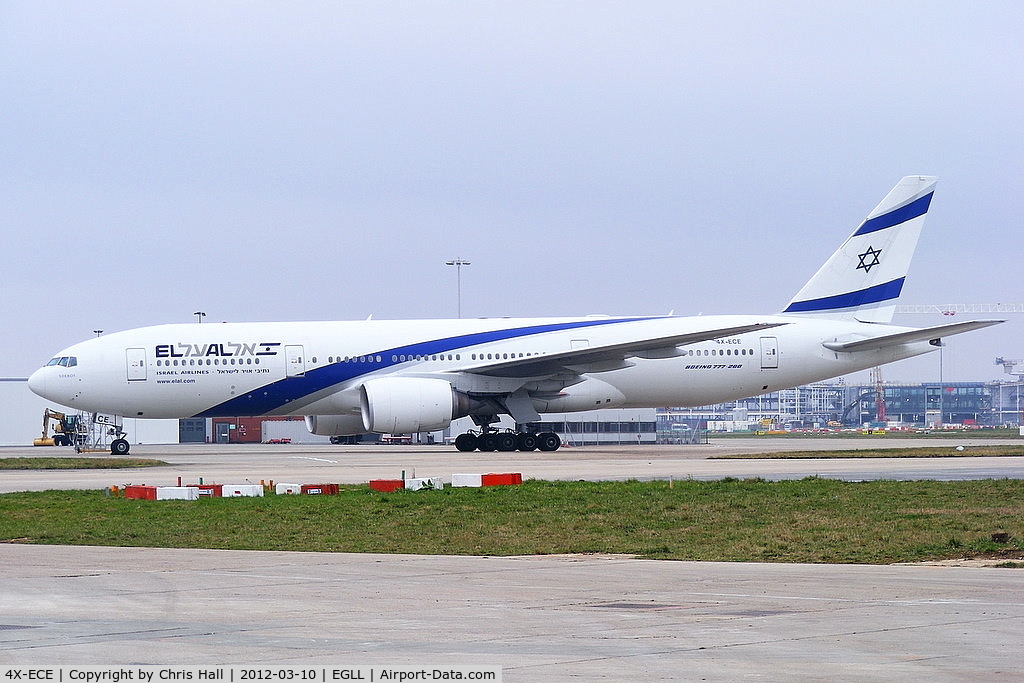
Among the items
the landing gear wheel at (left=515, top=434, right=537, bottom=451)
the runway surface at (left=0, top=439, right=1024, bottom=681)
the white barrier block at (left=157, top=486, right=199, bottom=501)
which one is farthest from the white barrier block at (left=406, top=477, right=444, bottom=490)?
the landing gear wheel at (left=515, top=434, right=537, bottom=451)

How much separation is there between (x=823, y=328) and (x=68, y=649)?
39.0 meters

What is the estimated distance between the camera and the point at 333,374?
138 ft

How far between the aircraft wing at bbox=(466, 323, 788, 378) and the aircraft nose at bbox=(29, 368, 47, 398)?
537 inches

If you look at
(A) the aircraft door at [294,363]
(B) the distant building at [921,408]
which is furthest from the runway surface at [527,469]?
(B) the distant building at [921,408]

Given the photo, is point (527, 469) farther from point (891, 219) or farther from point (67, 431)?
point (67, 431)

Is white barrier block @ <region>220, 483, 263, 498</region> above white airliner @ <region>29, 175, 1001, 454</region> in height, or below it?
below

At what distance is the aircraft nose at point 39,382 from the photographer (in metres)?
42.9

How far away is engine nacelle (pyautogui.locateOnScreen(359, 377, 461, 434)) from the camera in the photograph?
4016cm

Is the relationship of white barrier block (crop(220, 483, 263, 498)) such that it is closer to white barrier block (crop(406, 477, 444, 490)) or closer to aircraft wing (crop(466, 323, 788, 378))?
white barrier block (crop(406, 477, 444, 490))

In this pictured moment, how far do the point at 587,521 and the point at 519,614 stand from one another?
7807 millimetres

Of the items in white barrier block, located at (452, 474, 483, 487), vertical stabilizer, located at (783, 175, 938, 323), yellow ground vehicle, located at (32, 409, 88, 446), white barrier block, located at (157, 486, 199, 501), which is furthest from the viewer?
yellow ground vehicle, located at (32, 409, 88, 446)

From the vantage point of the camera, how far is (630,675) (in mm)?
7555

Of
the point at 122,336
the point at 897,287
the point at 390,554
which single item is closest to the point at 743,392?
the point at 897,287

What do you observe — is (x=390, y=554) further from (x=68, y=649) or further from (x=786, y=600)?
(x=68, y=649)
